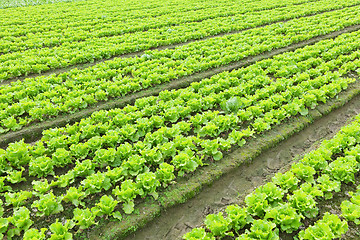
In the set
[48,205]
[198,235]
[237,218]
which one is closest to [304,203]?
[237,218]

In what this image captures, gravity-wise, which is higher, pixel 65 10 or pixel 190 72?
pixel 65 10

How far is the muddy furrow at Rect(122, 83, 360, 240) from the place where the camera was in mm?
5227

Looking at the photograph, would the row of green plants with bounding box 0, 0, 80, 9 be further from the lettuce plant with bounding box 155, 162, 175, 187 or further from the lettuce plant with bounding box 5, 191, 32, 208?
the lettuce plant with bounding box 155, 162, 175, 187

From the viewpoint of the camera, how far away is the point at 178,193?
222 inches

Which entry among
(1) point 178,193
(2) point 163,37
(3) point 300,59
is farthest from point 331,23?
(1) point 178,193

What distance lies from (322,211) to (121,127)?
18.4ft

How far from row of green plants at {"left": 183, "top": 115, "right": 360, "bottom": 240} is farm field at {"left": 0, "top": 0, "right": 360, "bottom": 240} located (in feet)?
0.09

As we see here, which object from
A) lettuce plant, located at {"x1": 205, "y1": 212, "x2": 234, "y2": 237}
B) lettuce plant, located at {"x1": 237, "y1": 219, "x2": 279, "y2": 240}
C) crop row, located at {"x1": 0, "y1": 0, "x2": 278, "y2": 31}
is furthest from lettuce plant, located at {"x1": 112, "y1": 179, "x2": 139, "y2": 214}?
crop row, located at {"x1": 0, "y1": 0, "x2": 278, "y2": 31}

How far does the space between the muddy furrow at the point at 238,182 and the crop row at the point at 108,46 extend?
9.52 m

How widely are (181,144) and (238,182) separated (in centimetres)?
174

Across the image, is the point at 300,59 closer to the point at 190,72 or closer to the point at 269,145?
the point at 190,72

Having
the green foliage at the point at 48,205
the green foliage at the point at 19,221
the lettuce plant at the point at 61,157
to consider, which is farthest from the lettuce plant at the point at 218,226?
the lettuce plant at the point at 61,157

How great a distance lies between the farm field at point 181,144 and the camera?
493cm

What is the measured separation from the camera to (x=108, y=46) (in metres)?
14.2
